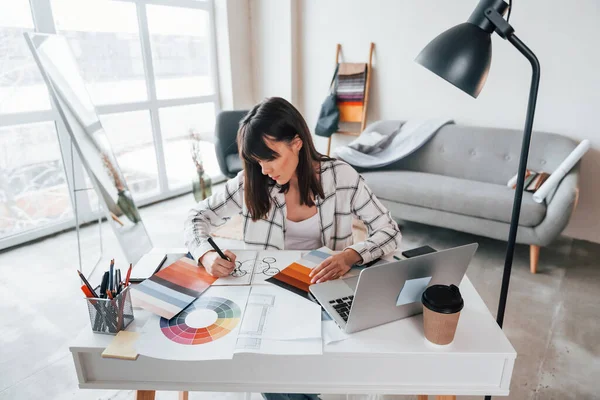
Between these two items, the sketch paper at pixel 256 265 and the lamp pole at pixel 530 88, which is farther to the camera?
the sketch paper at pixel 256 265

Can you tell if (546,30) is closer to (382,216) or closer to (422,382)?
(382,216)

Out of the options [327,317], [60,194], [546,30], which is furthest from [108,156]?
[546,30]

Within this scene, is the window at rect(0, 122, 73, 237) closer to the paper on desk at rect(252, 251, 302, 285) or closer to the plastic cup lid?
the paper on desk at rect(252, 251, 302, 285)

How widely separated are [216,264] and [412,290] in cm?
50

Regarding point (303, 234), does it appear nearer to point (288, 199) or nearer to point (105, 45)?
point (288, 199)

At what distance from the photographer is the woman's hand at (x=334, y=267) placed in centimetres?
100

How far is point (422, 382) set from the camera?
0.78 m

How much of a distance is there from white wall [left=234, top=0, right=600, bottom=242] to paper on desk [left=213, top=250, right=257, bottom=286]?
2.62 metres

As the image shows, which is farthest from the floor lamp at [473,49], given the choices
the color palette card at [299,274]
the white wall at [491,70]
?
the white wall at [491,70]

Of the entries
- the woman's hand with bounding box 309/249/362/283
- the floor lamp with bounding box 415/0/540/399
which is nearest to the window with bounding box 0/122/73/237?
the woman's hand with bounding box 309/249/362/283

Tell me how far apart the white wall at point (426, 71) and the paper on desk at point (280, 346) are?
9.10 ft

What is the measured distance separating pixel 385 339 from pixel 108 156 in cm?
194

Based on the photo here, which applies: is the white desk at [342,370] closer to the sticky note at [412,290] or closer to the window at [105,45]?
the sticky note at [412,290]

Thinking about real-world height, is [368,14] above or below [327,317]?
above
